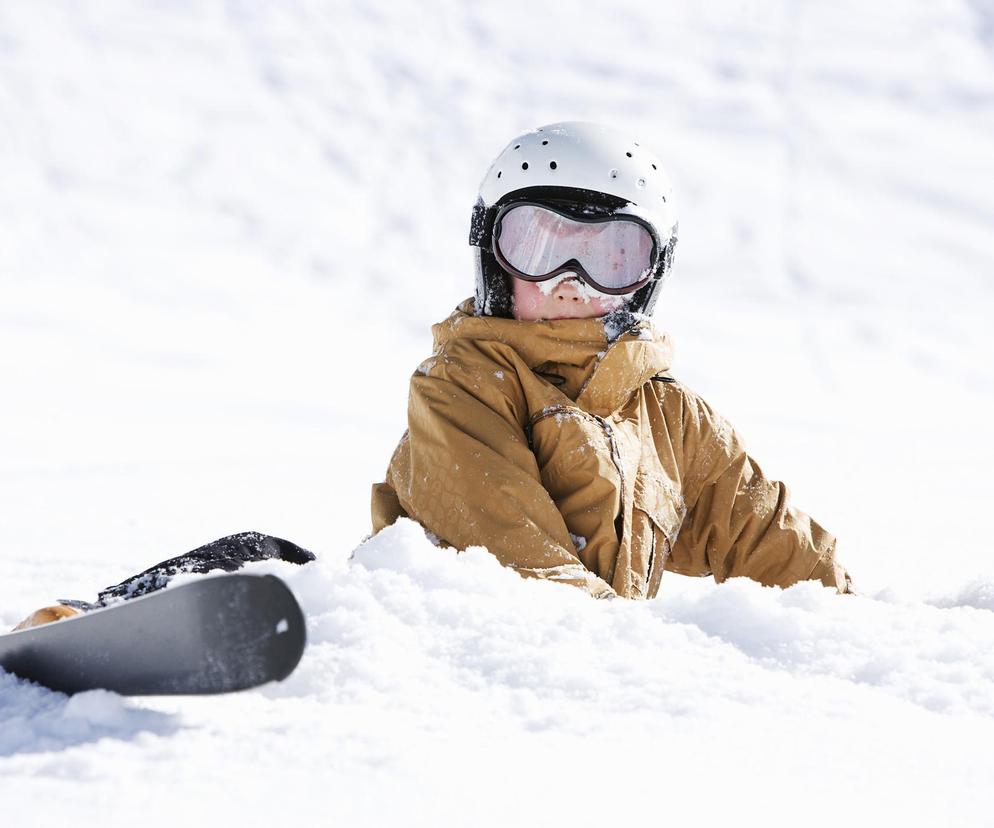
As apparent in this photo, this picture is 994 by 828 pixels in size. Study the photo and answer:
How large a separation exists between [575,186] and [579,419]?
2.31 ft

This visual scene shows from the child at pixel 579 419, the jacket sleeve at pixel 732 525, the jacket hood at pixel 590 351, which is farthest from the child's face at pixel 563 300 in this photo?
the jacket sleeve at pixel 732 525

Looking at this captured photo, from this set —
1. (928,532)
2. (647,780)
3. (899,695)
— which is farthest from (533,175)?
(928,532)

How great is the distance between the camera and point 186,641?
4.72 ft

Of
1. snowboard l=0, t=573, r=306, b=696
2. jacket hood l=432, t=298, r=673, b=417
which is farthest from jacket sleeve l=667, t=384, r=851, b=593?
snowboard l=0, t=573, r=306, b=696

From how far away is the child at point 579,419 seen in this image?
2.53 m

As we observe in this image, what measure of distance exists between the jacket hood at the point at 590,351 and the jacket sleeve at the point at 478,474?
78 millimetres

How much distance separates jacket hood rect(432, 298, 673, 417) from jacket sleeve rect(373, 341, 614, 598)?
8 centimetres

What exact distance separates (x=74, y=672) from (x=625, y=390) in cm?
162

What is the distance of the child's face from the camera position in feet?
9.68

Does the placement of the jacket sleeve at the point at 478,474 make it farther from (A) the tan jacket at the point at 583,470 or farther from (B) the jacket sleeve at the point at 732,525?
(B) the jacket sleeve at the point at 732,525

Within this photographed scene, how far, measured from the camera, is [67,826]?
113 centimetres

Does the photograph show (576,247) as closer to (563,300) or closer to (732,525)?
(563,300)

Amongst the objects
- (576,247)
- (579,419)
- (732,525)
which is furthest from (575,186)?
(732,525)

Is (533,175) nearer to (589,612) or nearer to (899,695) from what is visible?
(589,612)
